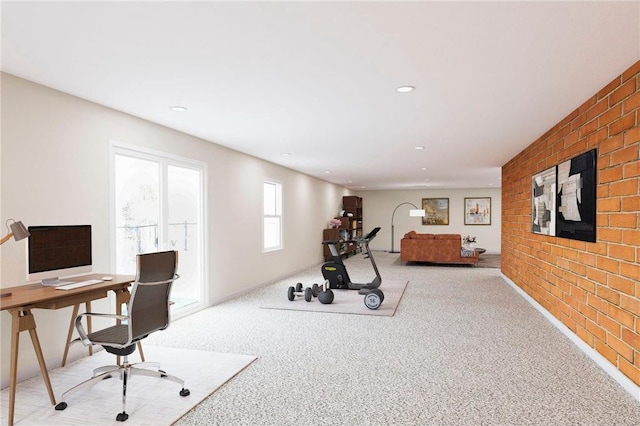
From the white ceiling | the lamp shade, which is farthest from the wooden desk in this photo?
the white ceiling

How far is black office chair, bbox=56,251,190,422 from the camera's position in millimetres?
2516

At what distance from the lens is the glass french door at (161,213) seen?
4105 millimetres

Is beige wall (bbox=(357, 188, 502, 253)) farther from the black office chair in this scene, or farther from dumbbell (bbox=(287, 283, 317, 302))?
the black office chair

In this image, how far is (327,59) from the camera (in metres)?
2.67

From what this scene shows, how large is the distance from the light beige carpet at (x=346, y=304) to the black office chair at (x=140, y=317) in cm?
268

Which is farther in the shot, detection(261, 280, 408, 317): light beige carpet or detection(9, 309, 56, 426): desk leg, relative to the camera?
detection(261, 280, 408, 317): light beige carpet

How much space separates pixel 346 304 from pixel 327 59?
3.73 meters

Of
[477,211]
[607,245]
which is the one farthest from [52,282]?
[477,211]

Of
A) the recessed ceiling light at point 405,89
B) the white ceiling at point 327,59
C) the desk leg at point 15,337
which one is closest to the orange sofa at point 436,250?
the white ceiling at point 327,59

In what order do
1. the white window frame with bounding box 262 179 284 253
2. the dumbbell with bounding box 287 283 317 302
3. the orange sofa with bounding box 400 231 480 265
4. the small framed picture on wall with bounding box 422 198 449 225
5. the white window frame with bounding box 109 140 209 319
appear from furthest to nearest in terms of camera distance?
the small framed picture on wall with bounding box 422 198 449 225, the orange sofa with bounding box 400 231 480 265, the white window frame with bounding box 262 179 284 253, the dumbbell with bounding box 287 283 317 302, the white window frame with bounding box 109 140 209 319

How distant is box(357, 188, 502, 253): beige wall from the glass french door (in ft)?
32.5

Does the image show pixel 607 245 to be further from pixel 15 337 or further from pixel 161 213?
pixel 161 213

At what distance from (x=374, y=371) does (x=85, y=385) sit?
2.09 metres

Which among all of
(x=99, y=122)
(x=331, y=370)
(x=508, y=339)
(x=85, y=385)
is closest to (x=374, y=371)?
(x=331, y=370)
